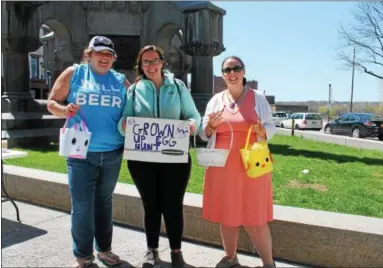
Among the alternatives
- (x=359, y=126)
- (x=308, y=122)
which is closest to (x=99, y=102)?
(x=359, y=126)

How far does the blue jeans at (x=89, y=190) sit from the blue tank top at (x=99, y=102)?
11cm

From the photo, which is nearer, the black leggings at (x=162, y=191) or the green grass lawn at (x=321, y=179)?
the black leggings at (x=162, y=191)

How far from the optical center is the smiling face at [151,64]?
11.1 ft

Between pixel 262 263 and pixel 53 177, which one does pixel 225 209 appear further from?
pixel 53 177

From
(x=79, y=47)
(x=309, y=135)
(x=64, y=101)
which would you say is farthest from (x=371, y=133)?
(x=64, y=101)

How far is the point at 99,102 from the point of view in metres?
3.35

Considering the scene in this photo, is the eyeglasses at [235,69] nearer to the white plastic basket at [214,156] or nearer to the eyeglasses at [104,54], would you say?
the white plastic basket at [214,156]

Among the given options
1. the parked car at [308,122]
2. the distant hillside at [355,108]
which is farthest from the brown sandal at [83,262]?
the distant hillside at [355,108]

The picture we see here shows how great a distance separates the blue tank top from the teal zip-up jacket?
0.08m

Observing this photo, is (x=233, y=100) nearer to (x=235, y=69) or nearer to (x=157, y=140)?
(x=235, y=69)

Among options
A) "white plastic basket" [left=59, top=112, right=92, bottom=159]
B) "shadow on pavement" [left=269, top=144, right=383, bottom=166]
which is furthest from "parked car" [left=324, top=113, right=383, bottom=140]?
"white plastic basket" [left=59, top=112, right=92, bottom=159]

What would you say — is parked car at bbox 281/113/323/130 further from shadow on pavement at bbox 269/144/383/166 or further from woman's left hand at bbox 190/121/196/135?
woman's left hand at bbox 190/121/196/135

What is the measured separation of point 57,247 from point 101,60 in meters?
2.03

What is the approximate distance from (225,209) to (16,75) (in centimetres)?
1087
